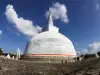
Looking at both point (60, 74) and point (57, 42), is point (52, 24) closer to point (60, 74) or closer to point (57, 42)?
point (57, 42)

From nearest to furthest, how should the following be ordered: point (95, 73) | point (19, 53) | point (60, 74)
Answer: point (95, 73) → point (60, 74) → point (19, 53)

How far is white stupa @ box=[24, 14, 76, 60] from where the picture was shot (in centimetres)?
4800

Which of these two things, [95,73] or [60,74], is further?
[60,74]

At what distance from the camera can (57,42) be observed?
5044cm

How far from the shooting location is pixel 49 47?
161 feet

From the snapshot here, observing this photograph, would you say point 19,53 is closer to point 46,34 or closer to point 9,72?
point 46,34

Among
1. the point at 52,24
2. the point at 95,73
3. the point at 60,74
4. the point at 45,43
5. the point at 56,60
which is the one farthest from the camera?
the point at 52,24

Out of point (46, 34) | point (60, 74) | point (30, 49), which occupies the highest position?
point (46, 34)

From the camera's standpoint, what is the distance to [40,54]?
48156 mm

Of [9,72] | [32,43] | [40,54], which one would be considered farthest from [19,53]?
[9,72]

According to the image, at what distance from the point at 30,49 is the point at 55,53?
23.9 feet

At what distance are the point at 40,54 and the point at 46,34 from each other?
25.3ft

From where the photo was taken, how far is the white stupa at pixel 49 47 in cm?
4800

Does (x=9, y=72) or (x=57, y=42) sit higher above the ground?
(x=57, y=42)
